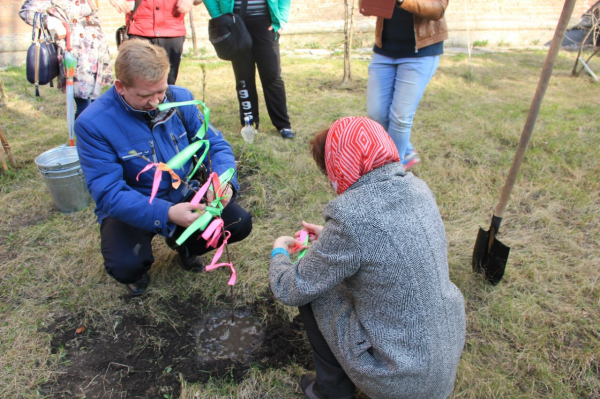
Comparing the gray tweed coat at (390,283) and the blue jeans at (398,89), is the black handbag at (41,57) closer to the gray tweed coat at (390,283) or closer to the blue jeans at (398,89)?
the blue jeans at (398,89)

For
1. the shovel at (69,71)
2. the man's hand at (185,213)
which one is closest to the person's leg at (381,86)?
the man's hand at (185,213)

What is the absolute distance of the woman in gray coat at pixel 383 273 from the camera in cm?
127

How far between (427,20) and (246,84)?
200 centimetres

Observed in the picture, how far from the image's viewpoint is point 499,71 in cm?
706

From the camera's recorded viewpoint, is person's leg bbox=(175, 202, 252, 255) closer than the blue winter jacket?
No

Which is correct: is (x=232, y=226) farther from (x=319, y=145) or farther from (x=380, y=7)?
(x=380, y=7)

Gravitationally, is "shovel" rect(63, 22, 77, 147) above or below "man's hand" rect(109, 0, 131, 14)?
below

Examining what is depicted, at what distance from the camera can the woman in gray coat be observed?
1269mm

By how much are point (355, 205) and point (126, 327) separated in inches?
62.3

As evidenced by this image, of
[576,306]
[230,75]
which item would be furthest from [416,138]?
[230,75]

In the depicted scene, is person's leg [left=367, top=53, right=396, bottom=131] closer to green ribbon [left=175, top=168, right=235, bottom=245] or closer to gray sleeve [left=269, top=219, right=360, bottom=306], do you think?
green ribbon [left=175, top=168, right=235, bottom=245]

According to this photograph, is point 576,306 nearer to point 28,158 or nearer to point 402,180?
point 402,180

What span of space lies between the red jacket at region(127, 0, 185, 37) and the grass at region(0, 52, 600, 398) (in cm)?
117

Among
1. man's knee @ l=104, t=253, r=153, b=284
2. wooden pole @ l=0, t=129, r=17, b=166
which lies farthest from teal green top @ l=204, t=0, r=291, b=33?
man's knee @ l=104, t=253, r=153, b=284
